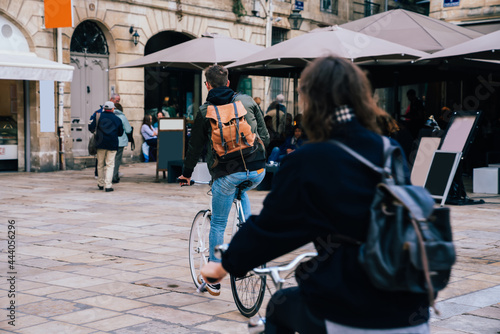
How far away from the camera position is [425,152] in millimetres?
11703

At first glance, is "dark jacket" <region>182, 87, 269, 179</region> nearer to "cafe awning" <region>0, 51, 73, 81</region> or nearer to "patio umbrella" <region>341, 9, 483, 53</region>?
"patio umbrella" <region>341, 9, 483, 53</region>

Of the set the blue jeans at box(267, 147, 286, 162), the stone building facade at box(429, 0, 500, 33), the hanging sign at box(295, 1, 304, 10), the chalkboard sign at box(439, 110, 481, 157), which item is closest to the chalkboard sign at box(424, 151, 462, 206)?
the chalkboard sign at box(439, 110, 481, 157)

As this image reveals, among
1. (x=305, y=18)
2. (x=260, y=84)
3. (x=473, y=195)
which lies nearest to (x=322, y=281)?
(x=473, y=195)

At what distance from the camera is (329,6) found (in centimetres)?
2764

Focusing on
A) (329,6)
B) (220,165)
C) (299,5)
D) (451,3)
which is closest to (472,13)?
(451,3)

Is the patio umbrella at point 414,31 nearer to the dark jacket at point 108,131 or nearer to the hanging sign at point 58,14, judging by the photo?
the dark jacket at point 108,131

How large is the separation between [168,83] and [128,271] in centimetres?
1581

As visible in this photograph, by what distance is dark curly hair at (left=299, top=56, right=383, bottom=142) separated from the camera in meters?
2.32

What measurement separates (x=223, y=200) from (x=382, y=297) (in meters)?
3.20

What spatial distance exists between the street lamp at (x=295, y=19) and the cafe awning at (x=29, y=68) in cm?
948

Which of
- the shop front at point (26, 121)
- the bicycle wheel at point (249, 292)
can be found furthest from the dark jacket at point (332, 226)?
the shop front at point (26, 121)

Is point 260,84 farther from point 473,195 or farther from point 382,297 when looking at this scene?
point 382,297

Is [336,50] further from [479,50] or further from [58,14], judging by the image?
[58,14]

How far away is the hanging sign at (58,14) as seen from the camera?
17125mm
